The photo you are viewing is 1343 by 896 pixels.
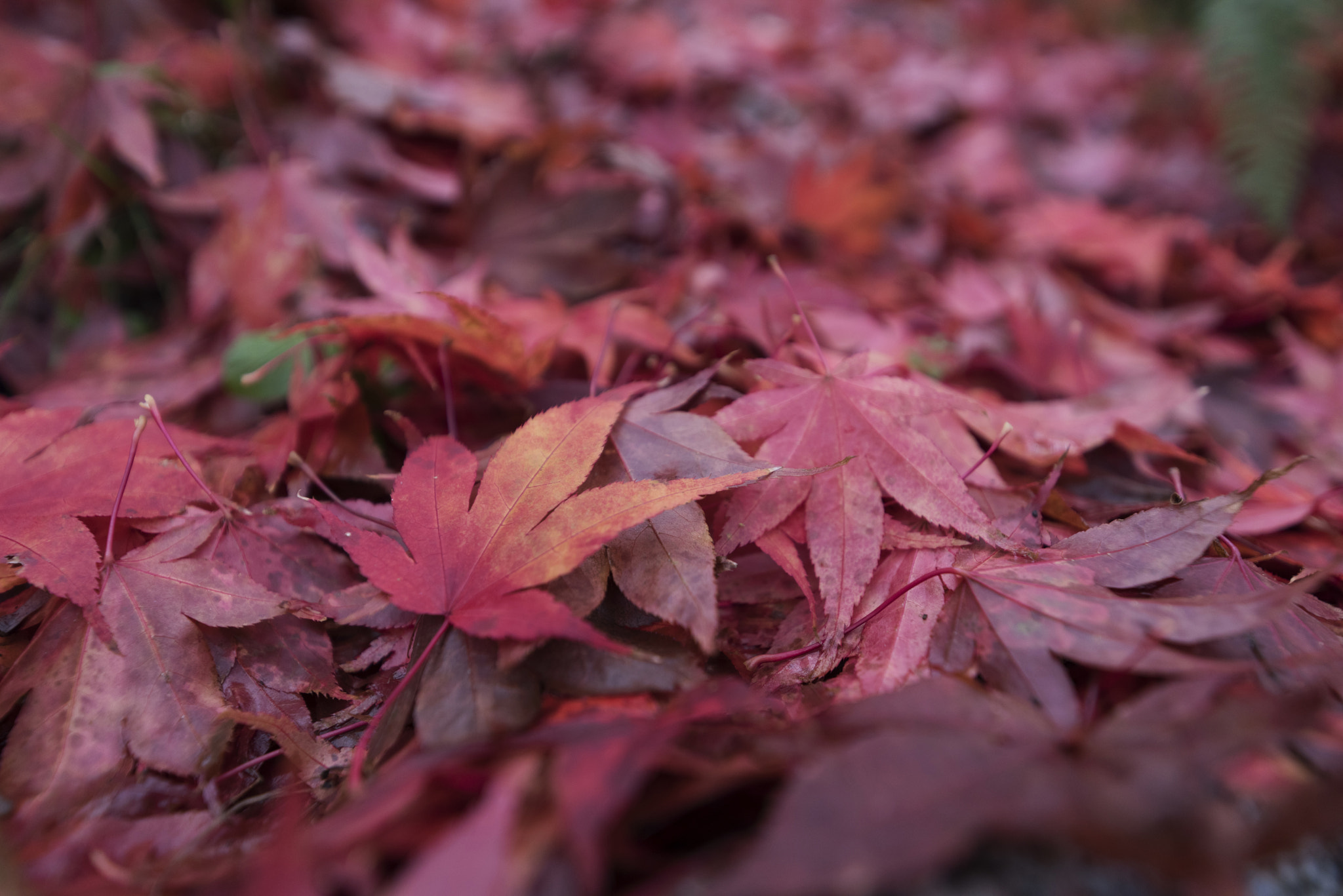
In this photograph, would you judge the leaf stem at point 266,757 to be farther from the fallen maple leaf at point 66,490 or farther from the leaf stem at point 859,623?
the leaf stem at point 859,623

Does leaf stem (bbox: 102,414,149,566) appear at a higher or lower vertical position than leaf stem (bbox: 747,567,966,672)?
higher

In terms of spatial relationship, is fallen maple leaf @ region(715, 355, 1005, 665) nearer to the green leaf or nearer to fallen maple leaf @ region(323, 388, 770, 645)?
fallen maple leaf @ region(323, 388, 770, 645)

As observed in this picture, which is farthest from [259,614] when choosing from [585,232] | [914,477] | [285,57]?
[285,57]

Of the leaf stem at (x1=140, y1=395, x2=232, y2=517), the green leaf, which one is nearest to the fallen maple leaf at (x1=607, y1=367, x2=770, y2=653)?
the leaf stem at (x1=140, y1=395, x2=232, y2=517)

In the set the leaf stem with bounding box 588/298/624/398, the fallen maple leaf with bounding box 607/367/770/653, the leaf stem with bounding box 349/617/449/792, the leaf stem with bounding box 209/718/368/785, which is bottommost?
the leaf stem with bounding box 209/718/368/785

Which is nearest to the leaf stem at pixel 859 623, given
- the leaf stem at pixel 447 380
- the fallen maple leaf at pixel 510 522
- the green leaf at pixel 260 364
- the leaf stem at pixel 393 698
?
the fallen maple leaf at pixel 510 522

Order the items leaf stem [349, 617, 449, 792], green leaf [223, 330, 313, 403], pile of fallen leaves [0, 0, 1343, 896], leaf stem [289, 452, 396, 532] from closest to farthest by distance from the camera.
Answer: pile of fallen leaves [0, 0, 1343, 896], leaf stem [349, 617, 449, 792], leaf stem [289, 452, 396, 532], green leaf [223, 330, 313, 403]

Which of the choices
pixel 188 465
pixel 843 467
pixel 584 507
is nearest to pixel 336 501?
pixel 188 465

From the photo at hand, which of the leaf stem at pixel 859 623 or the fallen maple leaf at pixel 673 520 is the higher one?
the fallen maple leaf at pixel 673 520
